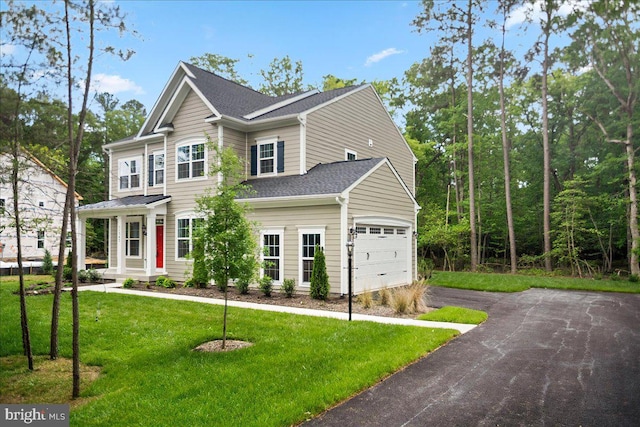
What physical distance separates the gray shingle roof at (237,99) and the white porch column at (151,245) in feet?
16.9

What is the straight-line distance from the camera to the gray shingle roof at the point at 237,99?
1692 cm

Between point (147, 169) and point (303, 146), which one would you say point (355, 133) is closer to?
point (303, 146)

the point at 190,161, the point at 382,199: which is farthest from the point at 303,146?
the point at 190,161

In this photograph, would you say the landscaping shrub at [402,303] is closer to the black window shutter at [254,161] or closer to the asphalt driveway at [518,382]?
the asphalt driveway at [518,382]

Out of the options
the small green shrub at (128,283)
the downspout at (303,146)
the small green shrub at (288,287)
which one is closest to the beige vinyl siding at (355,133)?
the downspout at (303,146)

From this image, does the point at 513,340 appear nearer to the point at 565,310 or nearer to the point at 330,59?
the point at 565,310

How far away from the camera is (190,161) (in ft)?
56.3

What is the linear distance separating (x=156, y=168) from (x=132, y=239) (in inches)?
129

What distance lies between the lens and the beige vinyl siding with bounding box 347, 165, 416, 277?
13.8 m

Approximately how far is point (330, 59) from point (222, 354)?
27421 mm

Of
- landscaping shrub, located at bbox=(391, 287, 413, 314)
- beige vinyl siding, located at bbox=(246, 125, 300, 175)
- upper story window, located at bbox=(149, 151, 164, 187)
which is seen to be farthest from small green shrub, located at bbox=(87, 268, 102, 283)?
landscaping shrub, located at bbox=(391, 287, 413, 314)

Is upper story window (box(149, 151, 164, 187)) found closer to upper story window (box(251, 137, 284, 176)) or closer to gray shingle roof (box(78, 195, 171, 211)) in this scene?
gray shingle roof (box(78, 195, 171, 211))

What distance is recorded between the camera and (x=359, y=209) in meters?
13.9

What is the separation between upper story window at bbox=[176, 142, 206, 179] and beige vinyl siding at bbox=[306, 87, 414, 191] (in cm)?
421
